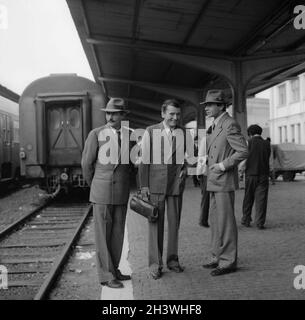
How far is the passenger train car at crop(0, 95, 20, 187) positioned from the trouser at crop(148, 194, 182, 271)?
39.4ft

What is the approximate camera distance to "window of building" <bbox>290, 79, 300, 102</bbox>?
1604 inches

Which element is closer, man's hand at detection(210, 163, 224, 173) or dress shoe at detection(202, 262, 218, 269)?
man's hand at detection(210, 163, 224, 173)

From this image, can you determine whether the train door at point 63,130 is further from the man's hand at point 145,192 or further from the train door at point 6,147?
the man's hand at point 145,192

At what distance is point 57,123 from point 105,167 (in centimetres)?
863

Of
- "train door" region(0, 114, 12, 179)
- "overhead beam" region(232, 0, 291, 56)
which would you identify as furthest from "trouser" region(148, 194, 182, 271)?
"train door" region(0, 114, 12, 179)

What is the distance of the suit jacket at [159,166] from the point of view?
559 centimetres

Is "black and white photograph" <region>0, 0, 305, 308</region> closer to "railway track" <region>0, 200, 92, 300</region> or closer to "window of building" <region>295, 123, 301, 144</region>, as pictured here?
"railway track" <region>0, 200, 92, 300</region>

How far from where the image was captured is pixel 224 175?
220 inches

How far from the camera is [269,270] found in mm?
5613

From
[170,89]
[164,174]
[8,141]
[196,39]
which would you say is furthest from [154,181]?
[170,89]

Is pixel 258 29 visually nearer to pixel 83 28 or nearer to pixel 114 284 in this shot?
pixel 83 28
